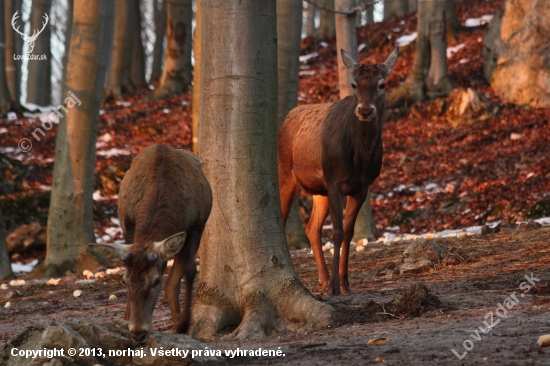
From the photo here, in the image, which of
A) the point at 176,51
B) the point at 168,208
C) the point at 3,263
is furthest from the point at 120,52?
the point at 168,208

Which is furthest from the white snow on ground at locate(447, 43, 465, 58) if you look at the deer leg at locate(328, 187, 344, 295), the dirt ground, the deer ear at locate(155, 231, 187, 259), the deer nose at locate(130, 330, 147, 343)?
the deer nose at locate(130, 330, 147, 343)

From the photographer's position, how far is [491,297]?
7430mm

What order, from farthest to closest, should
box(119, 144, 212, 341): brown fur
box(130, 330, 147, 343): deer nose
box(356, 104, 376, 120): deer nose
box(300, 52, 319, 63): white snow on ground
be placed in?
box(300, 52, 319, 63): white snow on ground
box(356, 104, 376, 120): deer nose
box(119, 144, 212, 341): brown fur
box(130, 330, 147, 343): deer nose

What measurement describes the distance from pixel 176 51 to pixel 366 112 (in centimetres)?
2160

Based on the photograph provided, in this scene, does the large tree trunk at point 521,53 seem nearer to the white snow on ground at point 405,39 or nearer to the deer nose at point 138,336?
the white snow on ground at point 405,39

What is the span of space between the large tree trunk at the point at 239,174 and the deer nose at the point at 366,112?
1.50 metres

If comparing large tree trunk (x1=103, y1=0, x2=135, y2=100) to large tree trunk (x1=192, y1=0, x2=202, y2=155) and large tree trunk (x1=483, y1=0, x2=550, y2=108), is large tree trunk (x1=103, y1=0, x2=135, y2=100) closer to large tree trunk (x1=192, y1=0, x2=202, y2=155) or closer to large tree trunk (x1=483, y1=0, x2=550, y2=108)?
large tree trunk (x1=483, y1=0, x2=550, y2=108)

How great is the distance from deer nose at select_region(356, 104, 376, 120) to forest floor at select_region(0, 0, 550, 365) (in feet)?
6.36

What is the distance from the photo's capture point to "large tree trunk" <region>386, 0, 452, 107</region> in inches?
909

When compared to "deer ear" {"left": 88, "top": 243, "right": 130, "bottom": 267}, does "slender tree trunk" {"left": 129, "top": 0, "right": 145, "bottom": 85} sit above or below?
above

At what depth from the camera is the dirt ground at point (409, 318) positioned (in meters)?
5.47

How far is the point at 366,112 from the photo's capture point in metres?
8.79

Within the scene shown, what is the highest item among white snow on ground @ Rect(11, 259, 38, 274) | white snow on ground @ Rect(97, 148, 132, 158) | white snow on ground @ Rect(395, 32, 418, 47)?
white snow on ground @ Rect(395, 32, 418, 47)

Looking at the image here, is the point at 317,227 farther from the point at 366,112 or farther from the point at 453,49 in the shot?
the point at 453,49
